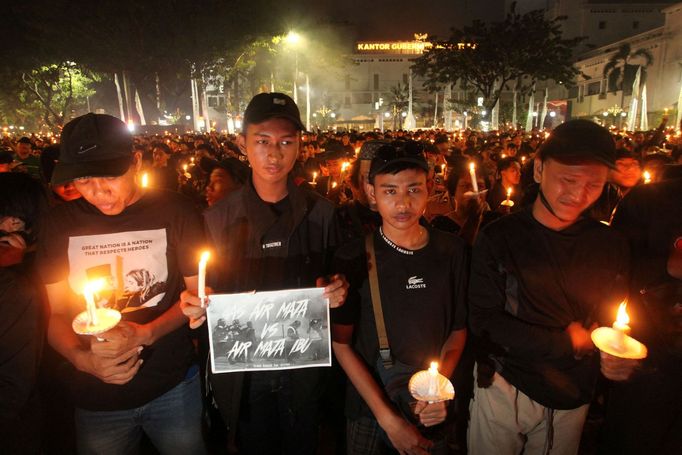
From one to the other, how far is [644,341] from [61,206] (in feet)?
11.5

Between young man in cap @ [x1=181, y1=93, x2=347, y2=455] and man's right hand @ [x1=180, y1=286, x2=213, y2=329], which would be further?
young man in cap @ [x1=181, y1=93, x2=347, y2=455]

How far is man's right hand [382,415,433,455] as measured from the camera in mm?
2283

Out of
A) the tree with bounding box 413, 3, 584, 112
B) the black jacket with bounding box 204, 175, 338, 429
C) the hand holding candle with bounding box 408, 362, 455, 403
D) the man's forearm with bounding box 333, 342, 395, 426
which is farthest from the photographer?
the tree with bounding box 413, 3, 584, 112

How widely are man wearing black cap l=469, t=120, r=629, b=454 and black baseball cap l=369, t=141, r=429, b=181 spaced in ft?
1.90

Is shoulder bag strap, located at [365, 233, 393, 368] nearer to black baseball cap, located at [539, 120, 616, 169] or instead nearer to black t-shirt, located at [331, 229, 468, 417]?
black t-shirt, located at [331, 229, 468, 417]

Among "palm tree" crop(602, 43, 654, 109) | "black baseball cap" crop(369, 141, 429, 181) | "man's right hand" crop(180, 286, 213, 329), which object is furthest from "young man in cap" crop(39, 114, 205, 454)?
"palm tree" crop(602, 43, 654, 109)

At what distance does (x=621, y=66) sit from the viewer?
2197 inches

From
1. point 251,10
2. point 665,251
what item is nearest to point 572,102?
point 251,10

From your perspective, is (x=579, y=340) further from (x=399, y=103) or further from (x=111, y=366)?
(x=399, y=103)

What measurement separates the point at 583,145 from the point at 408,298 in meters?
1.24

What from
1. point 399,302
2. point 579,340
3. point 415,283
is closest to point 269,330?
point 399,302

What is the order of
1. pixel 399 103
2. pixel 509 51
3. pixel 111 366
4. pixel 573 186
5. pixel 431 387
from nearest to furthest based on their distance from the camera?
1. pixel 431 387
2. pixel 111 366
3. pixel 573 186
4. pixel 509 51
5. pixel 399 103

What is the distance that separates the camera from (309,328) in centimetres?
225

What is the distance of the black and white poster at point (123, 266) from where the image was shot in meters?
2.35
